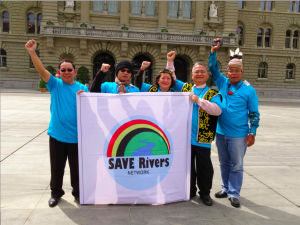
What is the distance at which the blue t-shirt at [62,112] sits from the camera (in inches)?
139

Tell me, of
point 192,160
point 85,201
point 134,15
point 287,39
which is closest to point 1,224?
point 85,201

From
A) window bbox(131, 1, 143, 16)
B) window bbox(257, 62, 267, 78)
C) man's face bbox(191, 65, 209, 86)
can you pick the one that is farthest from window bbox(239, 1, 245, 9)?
man's face bbox(191, 65, 209, 86)

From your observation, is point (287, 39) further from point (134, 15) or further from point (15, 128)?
point (15, 128)

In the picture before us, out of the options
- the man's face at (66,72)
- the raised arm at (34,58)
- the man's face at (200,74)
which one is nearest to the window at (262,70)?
the man's face at (200,74)

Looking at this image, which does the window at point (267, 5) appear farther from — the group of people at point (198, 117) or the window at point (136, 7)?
the group of people at point (198, 117)

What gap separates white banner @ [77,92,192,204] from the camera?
345 centimetres

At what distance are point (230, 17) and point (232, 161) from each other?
116 feet

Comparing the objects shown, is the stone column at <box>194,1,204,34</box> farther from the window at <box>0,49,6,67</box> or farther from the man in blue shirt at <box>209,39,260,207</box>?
the man in blue shirt at <box>209,39,260,207</box>

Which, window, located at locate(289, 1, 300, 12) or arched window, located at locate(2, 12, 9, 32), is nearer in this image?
arched window, located at locate(2, 12, 9, 32)

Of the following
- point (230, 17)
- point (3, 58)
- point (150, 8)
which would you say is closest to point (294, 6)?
point (230, 17)

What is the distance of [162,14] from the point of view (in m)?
34.1

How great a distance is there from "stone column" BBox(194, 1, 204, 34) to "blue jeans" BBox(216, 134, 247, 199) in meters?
32.9

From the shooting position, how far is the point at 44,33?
30.3 metres

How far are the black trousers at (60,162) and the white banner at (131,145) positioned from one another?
21cm
